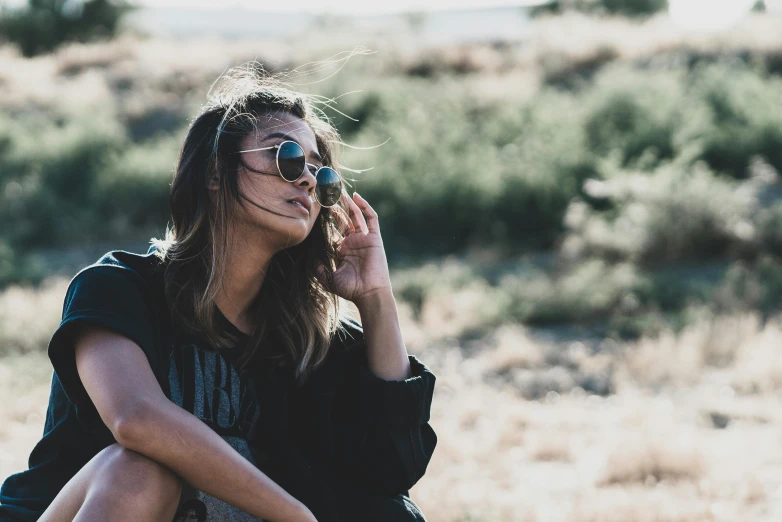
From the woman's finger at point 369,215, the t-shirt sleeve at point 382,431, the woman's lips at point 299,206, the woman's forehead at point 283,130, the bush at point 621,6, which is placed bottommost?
the bush at point 621,6

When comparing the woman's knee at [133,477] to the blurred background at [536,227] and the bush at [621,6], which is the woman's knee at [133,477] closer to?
the blurred background at [536,227]

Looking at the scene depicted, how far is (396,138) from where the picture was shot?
15547mm

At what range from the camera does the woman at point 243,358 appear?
2.18 metres

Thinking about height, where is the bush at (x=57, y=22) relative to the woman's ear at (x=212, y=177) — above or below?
below

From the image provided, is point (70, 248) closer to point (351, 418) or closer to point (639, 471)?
point (639, 471)

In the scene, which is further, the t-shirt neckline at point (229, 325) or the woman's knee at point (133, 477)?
the t-shirt neckline at point (229, 325)

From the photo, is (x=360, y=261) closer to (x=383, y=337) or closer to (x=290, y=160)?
(x=383, y=337)

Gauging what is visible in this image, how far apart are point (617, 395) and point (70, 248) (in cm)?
995

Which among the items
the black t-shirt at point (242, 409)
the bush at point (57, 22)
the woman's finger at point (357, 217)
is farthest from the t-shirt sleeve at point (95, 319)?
the bush at point (57, 22)

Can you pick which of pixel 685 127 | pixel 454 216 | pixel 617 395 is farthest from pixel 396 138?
pixel 617 395

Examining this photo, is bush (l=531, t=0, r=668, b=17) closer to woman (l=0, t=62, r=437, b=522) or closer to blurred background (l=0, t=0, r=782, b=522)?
blurred background (l=0, t=0, r=782, b=522)

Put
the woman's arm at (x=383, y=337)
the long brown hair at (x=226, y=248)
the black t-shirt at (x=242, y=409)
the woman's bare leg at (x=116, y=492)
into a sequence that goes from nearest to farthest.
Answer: the woman's bare leg at (x=116, y=492), the black t-shirt at (x=242, y=409), the long brown hair at (x=226, y=248), the woman's arm at (x=383, y=337)

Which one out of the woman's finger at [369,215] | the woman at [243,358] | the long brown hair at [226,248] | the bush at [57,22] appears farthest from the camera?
the bush at [57,22]

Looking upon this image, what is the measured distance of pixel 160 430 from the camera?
2.13m
